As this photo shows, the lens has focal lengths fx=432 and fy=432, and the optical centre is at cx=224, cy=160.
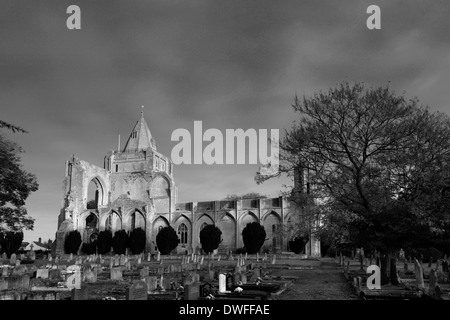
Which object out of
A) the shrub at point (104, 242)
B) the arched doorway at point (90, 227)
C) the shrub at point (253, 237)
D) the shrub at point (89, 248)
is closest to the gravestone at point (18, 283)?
the shrub at point (253, 237)

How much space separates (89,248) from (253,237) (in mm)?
20397

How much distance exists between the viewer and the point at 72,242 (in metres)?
48.1

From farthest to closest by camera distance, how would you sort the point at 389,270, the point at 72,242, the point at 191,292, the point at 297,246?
the point at 72,242, the point at 297,246, the point at 389,270, the point at 191,292

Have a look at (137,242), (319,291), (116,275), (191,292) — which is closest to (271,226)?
(137,242)

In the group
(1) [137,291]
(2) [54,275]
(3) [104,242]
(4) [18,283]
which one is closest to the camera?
(1) [137,291]

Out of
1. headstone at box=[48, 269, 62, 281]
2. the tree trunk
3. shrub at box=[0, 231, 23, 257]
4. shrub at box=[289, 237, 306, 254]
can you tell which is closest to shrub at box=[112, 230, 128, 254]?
shrub at box=[0, 231, 23, 257]

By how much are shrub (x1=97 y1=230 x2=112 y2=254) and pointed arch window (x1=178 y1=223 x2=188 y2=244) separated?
8.70 m

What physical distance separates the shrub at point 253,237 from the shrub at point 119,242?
1364cm

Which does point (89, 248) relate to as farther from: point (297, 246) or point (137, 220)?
point (297, 246)
